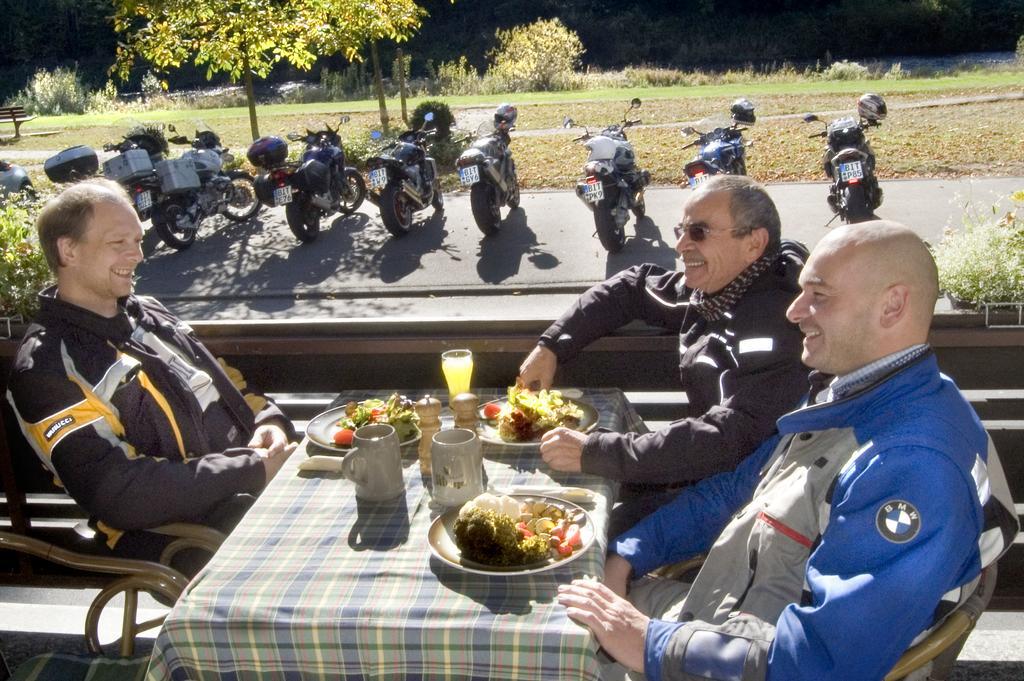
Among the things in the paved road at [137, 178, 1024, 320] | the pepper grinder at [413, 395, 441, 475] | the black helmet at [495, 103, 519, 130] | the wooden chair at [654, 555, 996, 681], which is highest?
the black helmet at [495, 103, 519, 130]

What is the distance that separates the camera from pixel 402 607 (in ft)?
6.27

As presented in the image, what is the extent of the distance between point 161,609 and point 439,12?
184ft

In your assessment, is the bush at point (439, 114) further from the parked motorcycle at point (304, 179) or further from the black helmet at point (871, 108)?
the black helmet at point (871, 108)

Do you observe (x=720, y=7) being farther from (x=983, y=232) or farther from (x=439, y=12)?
(x=983, y=232)

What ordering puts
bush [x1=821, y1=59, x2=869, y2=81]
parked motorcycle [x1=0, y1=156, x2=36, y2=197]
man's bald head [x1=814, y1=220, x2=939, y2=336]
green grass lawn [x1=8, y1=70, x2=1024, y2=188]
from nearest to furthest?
man's bald head [x1=814, y1=220, x2=939, y2=336], parked motorcycle [x1=0, y1=156, x2=36, y2=197], green grass lawn [x1=8, y1=70, x2=1024, y2=188], bush [x1=821, y1=59, x2=869, y2=81]

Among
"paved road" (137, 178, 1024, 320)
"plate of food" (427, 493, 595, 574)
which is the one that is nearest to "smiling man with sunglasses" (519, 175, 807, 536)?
"plate of food" (427, 493, 595, 574)

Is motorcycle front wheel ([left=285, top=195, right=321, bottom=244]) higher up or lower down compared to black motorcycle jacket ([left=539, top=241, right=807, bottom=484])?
lower down

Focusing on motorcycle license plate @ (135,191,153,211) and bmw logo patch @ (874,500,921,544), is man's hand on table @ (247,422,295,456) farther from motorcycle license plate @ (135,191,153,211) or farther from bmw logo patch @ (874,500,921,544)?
motorcycle license plate @ (135,191,153,211)

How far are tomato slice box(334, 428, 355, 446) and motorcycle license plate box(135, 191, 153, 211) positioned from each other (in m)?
9.16

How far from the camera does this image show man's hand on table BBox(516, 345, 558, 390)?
3172 mm

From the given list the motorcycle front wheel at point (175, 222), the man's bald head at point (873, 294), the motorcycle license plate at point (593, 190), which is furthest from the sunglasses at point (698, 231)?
the motorcycle front wheel at point (175, 222)

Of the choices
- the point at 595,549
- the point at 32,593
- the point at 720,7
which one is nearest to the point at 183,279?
the point at 32,593

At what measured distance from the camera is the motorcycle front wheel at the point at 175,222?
11.3m

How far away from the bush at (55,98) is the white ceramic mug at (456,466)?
39.8 metres
